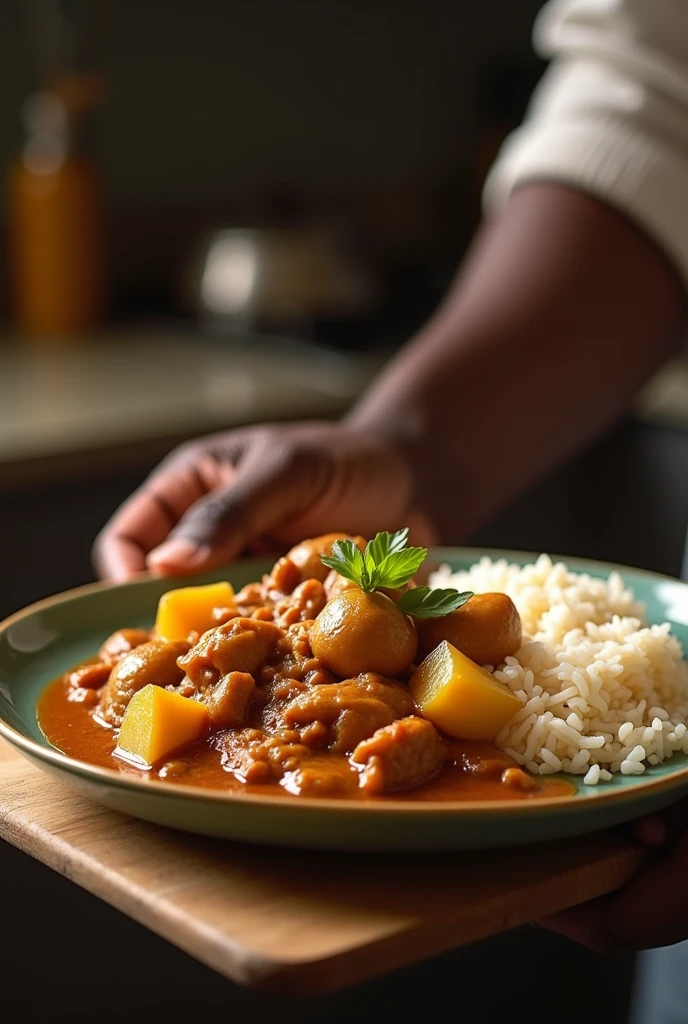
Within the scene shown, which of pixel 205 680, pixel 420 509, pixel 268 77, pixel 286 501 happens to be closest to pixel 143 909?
pixel 205 680

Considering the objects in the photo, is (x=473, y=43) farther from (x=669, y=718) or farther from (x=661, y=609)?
(x=669, y=718)

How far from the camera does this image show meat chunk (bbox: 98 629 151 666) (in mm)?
1186

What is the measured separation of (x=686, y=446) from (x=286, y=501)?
1.51 m

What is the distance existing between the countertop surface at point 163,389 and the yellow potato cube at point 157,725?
1.24 meters

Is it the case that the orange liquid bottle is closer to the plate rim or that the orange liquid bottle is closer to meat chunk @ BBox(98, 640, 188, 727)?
meat chunk @ BBox(98, 640, 188, 727)

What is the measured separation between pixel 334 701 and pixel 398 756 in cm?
8

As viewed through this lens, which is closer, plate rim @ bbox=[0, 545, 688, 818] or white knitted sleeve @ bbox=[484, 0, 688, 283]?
plate rim @ bbox=[0, 545, 688, 818]

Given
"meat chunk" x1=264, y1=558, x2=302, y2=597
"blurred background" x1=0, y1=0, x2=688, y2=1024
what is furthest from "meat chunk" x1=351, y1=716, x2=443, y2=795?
"blurred background" x1=0, y1=0, x2=688, y2=1024

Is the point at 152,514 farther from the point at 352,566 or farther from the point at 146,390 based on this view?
the point at 146,390

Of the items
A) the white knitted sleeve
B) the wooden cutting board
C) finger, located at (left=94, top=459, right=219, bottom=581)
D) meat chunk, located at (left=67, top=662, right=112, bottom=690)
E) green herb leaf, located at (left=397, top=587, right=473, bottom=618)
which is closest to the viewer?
the wooden cutting board

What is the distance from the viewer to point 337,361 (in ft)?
9.20

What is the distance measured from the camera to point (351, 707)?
97cm

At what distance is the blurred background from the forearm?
0.67 m

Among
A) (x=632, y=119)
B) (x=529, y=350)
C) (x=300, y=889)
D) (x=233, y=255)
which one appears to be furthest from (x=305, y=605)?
(x=233, y=255)
